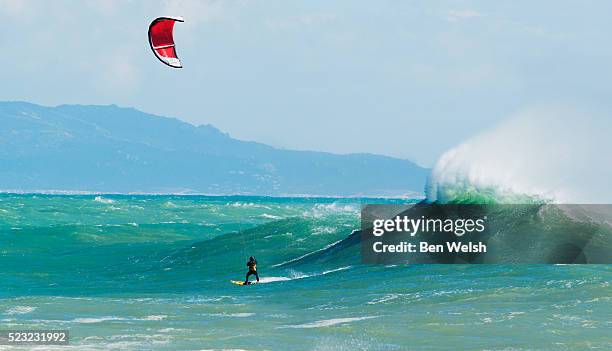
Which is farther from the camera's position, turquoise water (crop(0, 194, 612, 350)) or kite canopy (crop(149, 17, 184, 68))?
kite canopy (crop(149, 17, 184, 68))

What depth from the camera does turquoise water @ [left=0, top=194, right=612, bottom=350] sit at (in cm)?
1612

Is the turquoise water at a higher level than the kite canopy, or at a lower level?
lower

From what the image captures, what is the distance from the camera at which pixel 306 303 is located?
805 inches

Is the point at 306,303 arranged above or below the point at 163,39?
below

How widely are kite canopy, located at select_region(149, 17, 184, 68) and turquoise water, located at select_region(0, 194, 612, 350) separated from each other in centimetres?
514

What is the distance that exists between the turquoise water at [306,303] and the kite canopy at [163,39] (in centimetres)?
514

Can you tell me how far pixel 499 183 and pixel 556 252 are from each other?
7055mm

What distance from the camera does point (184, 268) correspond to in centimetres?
3075

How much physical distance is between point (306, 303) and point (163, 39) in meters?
7.53

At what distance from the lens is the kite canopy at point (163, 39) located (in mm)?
24000

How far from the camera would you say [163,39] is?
2464 centimetres

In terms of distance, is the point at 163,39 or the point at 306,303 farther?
the point at 163,39

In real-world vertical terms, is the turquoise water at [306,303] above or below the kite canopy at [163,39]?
below

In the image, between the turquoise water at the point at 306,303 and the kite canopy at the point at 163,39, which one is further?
the kite canopy at the point at 163,39
